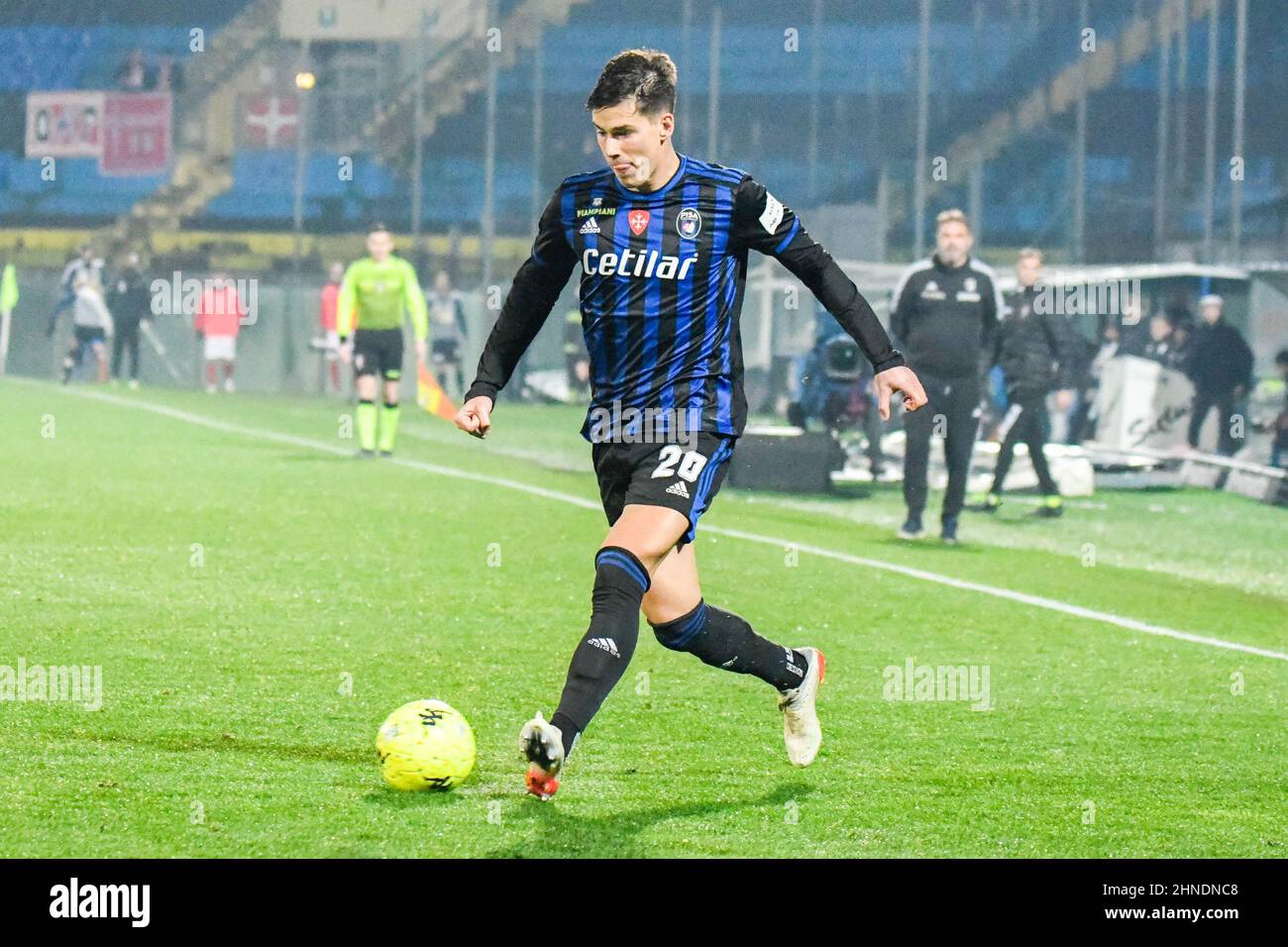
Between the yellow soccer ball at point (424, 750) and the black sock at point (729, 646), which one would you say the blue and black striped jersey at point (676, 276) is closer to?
the black sock at point (729, 646)

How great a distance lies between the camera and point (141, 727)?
5.91 m

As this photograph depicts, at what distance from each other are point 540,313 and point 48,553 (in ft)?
17.7

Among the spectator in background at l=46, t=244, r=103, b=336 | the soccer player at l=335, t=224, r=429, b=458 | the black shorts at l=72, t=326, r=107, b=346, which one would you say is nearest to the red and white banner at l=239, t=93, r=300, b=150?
the spectator in background at l=46, t=244, r=103, b=336

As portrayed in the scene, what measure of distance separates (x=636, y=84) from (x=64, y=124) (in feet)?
95.8

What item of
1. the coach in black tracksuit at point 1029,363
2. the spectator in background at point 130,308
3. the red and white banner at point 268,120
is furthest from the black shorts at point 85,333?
the coach in black tracksuit at point 1029,363

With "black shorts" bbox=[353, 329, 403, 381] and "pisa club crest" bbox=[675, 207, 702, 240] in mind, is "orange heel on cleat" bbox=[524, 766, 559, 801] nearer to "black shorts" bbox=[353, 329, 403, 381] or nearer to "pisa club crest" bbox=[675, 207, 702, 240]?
"pisa club crest" bbox=[675, 207, 702, 240]

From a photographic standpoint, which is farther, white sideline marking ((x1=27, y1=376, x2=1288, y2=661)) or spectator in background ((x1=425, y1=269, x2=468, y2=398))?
spectator in background ((x1=425, y1=269, x2=468, y2=398))

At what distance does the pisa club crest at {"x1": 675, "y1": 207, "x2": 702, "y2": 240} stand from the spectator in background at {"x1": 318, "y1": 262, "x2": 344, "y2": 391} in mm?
21616

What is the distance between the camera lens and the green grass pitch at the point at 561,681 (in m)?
4.88

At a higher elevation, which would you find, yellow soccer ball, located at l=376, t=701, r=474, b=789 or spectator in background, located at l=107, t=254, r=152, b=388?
spectator in background, located at l=107, t=254, r=152, b=388

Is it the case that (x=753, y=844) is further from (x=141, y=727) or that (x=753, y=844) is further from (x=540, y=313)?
(x=141, y=727)

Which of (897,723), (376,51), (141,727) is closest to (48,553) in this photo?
(141,727)

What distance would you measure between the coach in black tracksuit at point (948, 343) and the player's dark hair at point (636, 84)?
24.7 feet

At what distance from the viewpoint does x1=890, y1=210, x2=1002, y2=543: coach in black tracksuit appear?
12.4 m
